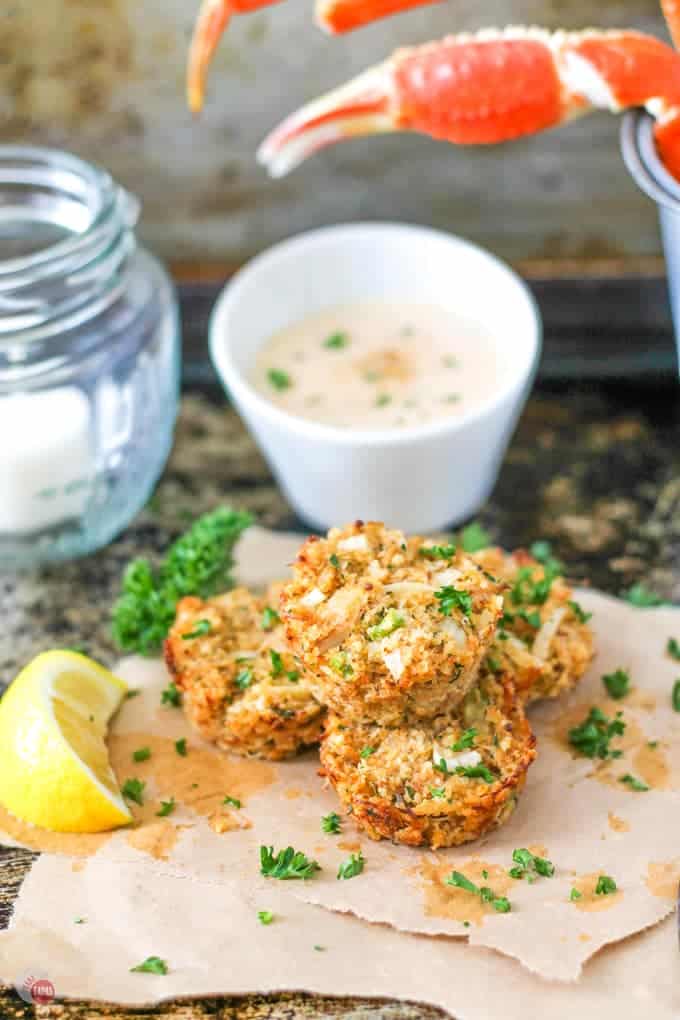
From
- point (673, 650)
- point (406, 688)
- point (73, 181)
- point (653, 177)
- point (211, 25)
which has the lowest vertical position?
point (673, 650)

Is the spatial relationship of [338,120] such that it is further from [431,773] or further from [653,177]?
[431,773]

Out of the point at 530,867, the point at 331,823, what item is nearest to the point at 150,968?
the point at 331,823

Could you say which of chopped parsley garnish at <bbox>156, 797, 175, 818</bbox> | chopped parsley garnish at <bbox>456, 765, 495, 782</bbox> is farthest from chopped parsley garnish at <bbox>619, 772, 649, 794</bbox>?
chopped parsley garnish at <bbox>156, 797, 175, 818</bbox>

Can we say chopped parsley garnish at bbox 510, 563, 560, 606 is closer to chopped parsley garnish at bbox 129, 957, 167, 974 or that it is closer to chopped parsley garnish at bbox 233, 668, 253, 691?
chopped parsley garnish at bbox 233, 668, 253, 691

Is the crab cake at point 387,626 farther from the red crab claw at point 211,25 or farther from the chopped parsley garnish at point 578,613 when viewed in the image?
the red crab claw at point 211,25

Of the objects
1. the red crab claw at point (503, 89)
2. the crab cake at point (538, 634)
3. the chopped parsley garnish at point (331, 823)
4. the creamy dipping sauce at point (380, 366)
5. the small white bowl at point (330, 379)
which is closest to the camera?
the chopped parsley garnish at point (331, 823)

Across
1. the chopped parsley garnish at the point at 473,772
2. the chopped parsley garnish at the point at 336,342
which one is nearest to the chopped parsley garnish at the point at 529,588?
the chopped parsley garnish at the point at 473,772
